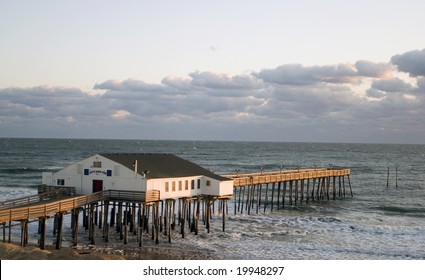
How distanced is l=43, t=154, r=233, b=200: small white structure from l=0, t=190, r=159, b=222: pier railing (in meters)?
0.60

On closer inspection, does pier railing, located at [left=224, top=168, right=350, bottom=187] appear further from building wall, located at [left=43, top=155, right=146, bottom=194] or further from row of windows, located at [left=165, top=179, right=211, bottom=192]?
building wall, located at [left=43, top=155, right=146, bottom=194]

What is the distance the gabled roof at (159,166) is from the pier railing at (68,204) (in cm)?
162

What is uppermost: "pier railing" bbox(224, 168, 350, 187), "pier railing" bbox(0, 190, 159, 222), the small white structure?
the small white structure

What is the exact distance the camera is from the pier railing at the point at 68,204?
37072 millimetres

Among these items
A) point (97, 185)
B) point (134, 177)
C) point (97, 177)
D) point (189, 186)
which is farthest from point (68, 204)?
point (189, 186)

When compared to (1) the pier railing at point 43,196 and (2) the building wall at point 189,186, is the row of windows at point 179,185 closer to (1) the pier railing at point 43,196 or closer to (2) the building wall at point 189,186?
(2) the building wall at point 189,186

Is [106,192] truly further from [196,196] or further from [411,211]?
[411,211]

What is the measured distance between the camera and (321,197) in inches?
3216

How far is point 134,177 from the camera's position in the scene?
44.9 m

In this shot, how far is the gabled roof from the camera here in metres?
46.1

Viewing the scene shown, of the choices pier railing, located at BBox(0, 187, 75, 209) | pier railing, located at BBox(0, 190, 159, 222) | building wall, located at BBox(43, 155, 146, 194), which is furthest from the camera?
A: building wall, located at BBox(43, 155, 146, 194)

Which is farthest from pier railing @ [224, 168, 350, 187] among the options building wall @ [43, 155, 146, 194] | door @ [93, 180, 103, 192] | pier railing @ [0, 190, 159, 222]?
door @ [93, 180, 103, 192]

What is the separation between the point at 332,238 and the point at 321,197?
32836 mm

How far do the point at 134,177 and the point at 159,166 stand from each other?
14.6ft
